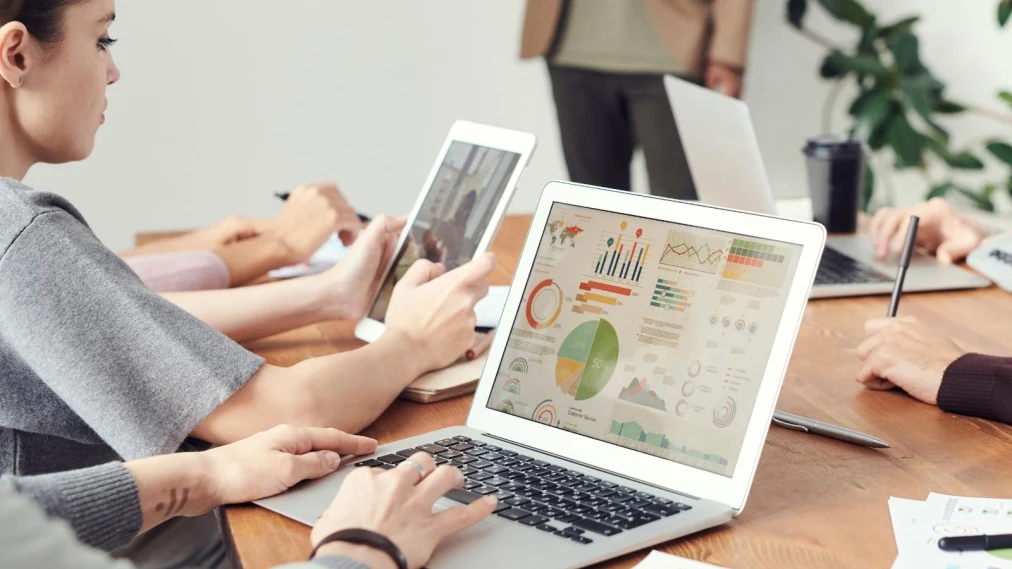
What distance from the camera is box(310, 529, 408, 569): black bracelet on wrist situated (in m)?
0.71

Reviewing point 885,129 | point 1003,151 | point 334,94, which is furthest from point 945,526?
point 334,94

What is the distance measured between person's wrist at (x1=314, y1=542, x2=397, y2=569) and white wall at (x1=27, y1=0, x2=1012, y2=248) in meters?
2.93

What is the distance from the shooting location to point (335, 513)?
0.77 m

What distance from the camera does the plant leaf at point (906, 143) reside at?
10.7 feet

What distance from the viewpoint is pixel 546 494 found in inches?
32.9

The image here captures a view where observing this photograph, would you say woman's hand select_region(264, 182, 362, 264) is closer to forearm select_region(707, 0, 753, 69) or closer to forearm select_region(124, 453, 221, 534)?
forearm select_region(124, 453, 221, 534)

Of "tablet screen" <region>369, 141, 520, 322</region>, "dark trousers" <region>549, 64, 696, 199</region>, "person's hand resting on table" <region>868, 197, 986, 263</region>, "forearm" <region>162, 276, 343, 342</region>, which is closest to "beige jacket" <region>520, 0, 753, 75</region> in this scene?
"dark trousers" <region>549, 64, 696, 199</region>

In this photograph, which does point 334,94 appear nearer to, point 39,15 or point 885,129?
point 885,129

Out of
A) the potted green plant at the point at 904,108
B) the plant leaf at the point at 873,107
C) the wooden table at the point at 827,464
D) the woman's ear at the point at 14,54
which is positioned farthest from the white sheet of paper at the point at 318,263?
the plant leaf at the point at 873,107

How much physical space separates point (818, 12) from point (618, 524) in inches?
134

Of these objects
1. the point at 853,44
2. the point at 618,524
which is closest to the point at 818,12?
the point at 853,44

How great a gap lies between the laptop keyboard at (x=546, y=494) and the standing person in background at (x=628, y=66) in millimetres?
2034

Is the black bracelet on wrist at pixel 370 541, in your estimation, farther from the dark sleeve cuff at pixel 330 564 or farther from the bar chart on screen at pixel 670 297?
the bar chart on screen at pixel 670 297

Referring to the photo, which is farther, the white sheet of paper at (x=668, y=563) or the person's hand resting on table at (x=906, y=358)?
the person's hand resting on table at (x=906, y=358)
